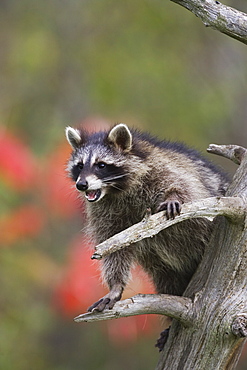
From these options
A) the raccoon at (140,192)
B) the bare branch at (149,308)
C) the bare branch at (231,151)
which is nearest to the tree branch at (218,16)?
the bare branch at (231,151)

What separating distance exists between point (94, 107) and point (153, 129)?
0.94m

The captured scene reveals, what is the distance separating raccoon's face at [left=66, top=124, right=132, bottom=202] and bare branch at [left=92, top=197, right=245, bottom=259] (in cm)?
94

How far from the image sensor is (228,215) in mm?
3459

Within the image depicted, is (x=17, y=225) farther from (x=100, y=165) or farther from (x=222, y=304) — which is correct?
(x=222, y=304)

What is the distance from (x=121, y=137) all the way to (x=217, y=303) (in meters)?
Result: 1.31

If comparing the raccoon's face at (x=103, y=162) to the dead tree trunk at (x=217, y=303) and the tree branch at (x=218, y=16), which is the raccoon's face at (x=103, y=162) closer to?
the dead tree trunk at (x=217, y=303)

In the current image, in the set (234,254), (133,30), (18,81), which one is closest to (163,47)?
(133,30)

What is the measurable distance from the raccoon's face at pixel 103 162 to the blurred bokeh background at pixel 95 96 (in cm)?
302

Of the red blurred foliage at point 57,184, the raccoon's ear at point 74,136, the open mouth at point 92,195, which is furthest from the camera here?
the red blurred foliage at point 57,184

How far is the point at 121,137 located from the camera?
442 cm

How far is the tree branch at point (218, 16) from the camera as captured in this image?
3332 millimetres

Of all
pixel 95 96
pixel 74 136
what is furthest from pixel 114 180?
pixel 95 96

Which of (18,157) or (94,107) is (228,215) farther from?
(94,107)

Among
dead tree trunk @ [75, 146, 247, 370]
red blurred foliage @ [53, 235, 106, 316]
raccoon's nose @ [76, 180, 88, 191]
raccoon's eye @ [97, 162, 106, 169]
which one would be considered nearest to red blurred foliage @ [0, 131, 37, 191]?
red blurred foliage @ [53, 235, 106, 316]
